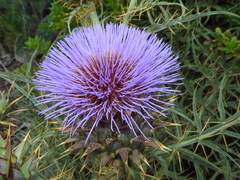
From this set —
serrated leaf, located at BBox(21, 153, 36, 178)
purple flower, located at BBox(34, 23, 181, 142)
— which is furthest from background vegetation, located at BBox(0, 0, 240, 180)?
purple flower, located at BBox(34, 23, 181, 142)

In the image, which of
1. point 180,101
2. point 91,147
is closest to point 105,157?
point 91,147

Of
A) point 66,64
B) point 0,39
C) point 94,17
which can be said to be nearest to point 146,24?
point 94,17

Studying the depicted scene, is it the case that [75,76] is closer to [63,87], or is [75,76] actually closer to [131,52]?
[63,87]

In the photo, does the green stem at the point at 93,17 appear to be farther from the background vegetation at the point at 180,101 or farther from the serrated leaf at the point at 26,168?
the serrated leaf at the point at 26,168

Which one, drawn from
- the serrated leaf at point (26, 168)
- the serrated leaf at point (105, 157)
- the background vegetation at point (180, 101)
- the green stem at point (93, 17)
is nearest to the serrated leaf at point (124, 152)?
the serrated leaf at point (105, 157)

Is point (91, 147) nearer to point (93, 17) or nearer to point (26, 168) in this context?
point (26, 168)

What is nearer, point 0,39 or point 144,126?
point 144,126
